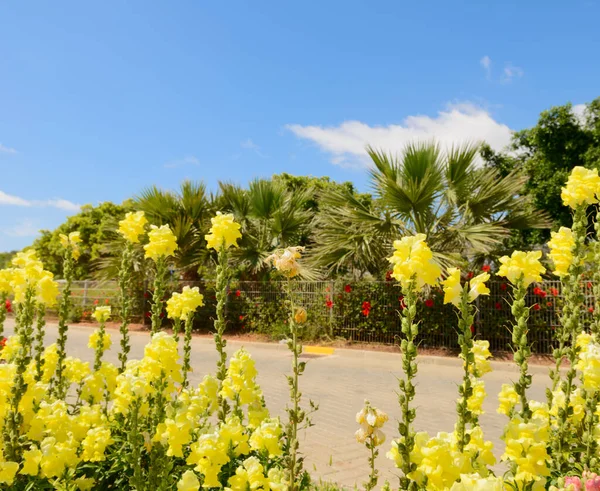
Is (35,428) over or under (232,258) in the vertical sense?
under

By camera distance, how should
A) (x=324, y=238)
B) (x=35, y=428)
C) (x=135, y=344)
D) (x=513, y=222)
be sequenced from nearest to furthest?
(x=35, y=428)
(x=513, y=222)
(x=324, y=238)
(x=135, y=344)

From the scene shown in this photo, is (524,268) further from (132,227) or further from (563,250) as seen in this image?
(132,227)

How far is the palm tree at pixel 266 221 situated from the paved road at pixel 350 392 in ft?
9.22

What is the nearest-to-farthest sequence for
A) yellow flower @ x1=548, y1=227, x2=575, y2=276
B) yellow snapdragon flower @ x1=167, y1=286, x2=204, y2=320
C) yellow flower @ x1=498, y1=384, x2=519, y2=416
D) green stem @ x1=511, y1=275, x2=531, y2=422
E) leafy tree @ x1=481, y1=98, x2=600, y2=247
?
green stem @ x1=511, y1=275, x2=531, y2=422
yellow flower @ x1=498, y1=384, x2=519, y2=416
yellow flower @ x1=548, y1=227, x2=575, y2=276
yellow snapdragon flower @ x1=167, y1=286, x2=204, y2=320
leafy tree @ x1=481, y1=98, x2=600, y2=247

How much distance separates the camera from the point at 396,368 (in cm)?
981

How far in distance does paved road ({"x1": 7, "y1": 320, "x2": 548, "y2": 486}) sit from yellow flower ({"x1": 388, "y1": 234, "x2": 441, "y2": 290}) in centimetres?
75

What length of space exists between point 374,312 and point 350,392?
512 cm

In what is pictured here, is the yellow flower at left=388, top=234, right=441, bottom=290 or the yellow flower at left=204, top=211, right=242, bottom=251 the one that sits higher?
the yellow flower at left=204, top=211, right=242, bottom=251

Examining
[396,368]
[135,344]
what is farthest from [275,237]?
[396,368]

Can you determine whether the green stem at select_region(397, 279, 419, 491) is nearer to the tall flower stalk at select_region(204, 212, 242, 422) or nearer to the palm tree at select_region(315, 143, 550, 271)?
the tall flower stalk at select_region(204, 212, 242, 422)

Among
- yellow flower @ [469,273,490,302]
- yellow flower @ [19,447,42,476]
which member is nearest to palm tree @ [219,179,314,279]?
yellow flower @ [19,447,42,476]

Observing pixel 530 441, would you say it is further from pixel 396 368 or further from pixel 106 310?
pixel 396 368

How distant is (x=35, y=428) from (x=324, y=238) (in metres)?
9.68

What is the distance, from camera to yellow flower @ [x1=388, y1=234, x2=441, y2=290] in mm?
1829
